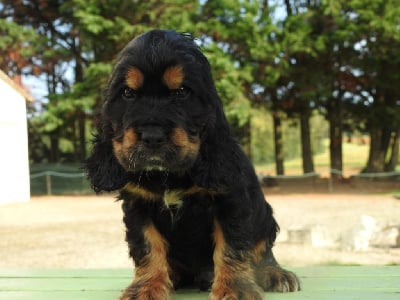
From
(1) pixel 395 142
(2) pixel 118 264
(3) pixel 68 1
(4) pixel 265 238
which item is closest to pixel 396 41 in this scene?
(1) pixel 395 142

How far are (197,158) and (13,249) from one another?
7997 millimetres

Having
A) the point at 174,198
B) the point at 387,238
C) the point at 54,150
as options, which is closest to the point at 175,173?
the point at 174,198

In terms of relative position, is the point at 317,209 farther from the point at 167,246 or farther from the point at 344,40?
the point at 167,246

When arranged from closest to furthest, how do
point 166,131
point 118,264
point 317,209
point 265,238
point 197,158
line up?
point 166,131
point 197,158
point 265,238
point 118,264
point 317,209

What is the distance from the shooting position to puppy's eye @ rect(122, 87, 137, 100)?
2420 millimetres

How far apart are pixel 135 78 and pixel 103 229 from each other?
31.9 ft

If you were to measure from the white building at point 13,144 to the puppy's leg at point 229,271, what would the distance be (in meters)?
18.1

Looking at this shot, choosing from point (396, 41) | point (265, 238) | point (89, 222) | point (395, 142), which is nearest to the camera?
point (265, 238)

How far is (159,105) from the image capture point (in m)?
2.34

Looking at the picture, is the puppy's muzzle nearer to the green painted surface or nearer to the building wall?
the green painted surface

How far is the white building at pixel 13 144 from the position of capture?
63.7 feet

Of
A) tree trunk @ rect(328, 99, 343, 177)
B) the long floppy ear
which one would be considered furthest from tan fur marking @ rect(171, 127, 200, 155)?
tree trunk @ rect(328, 99, 343, 177)

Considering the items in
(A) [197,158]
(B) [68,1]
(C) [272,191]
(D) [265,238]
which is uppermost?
(B) [68,1]

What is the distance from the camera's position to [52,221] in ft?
44.3
